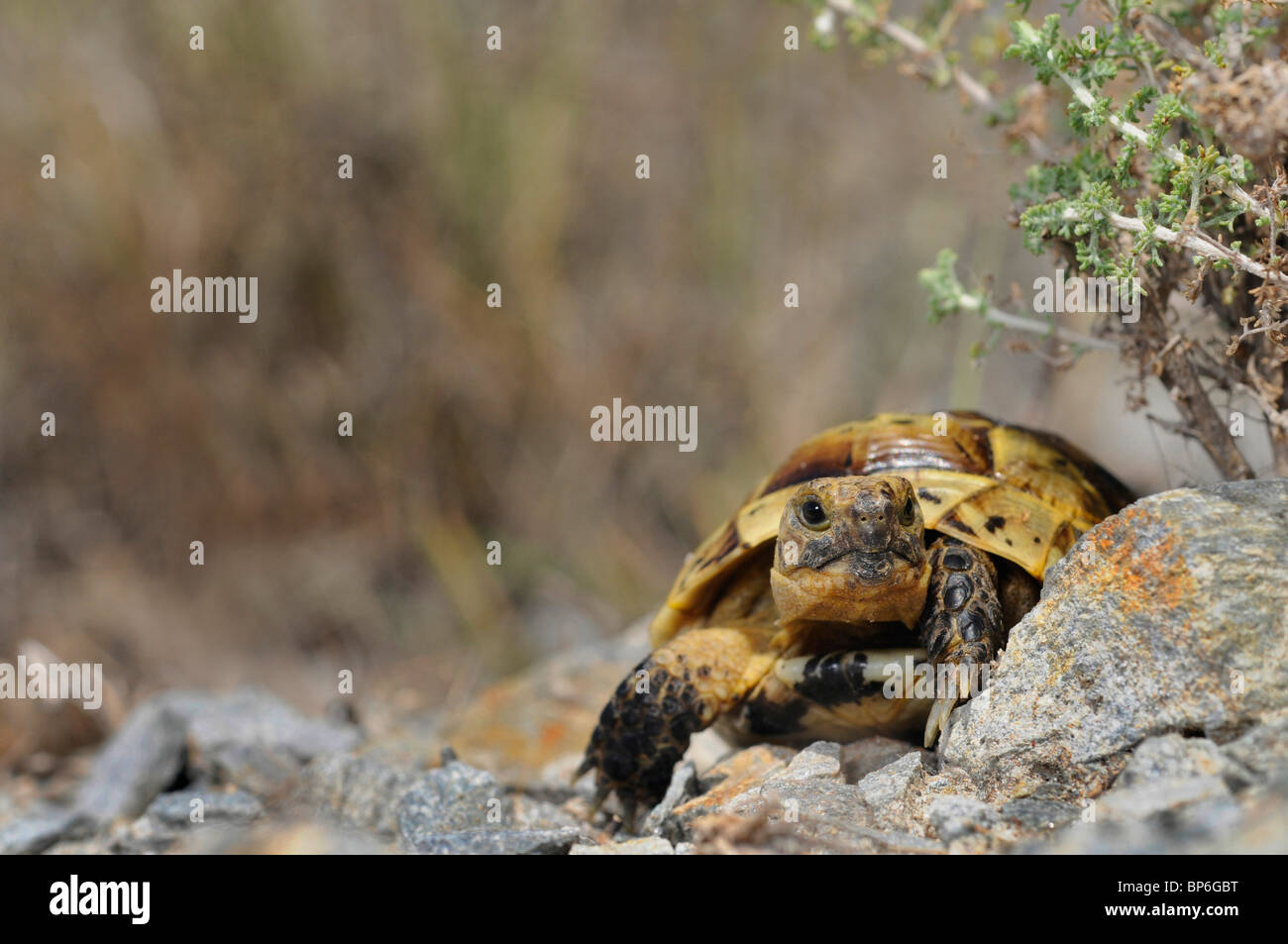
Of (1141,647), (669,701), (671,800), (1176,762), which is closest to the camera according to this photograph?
(1176,762)

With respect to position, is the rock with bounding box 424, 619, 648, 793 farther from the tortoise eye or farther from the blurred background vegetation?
the tortoise eye

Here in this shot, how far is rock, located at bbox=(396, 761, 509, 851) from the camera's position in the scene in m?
2.46

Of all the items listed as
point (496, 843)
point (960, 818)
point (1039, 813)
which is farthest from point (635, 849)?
point (1039, 813)

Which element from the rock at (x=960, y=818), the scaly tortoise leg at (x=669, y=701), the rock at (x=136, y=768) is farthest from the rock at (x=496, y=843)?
the rock at (x=136, y=768)

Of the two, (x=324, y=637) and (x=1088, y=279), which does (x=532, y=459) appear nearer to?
(x=324, y=637)

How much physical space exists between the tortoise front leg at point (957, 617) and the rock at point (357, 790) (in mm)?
1239

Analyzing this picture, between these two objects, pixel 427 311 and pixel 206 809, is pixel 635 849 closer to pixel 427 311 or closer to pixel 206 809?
pixel 206 809

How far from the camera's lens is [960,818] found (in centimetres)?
177

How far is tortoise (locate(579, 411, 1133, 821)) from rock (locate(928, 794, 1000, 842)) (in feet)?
1.14

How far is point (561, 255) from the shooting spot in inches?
236

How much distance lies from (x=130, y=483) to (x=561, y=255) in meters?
2.52

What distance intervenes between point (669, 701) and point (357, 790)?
2.80ft

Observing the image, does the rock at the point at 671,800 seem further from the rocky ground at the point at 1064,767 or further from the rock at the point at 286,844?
the rock at the point at 286,844

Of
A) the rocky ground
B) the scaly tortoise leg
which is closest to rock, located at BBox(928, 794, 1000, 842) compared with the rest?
the rocky ground
